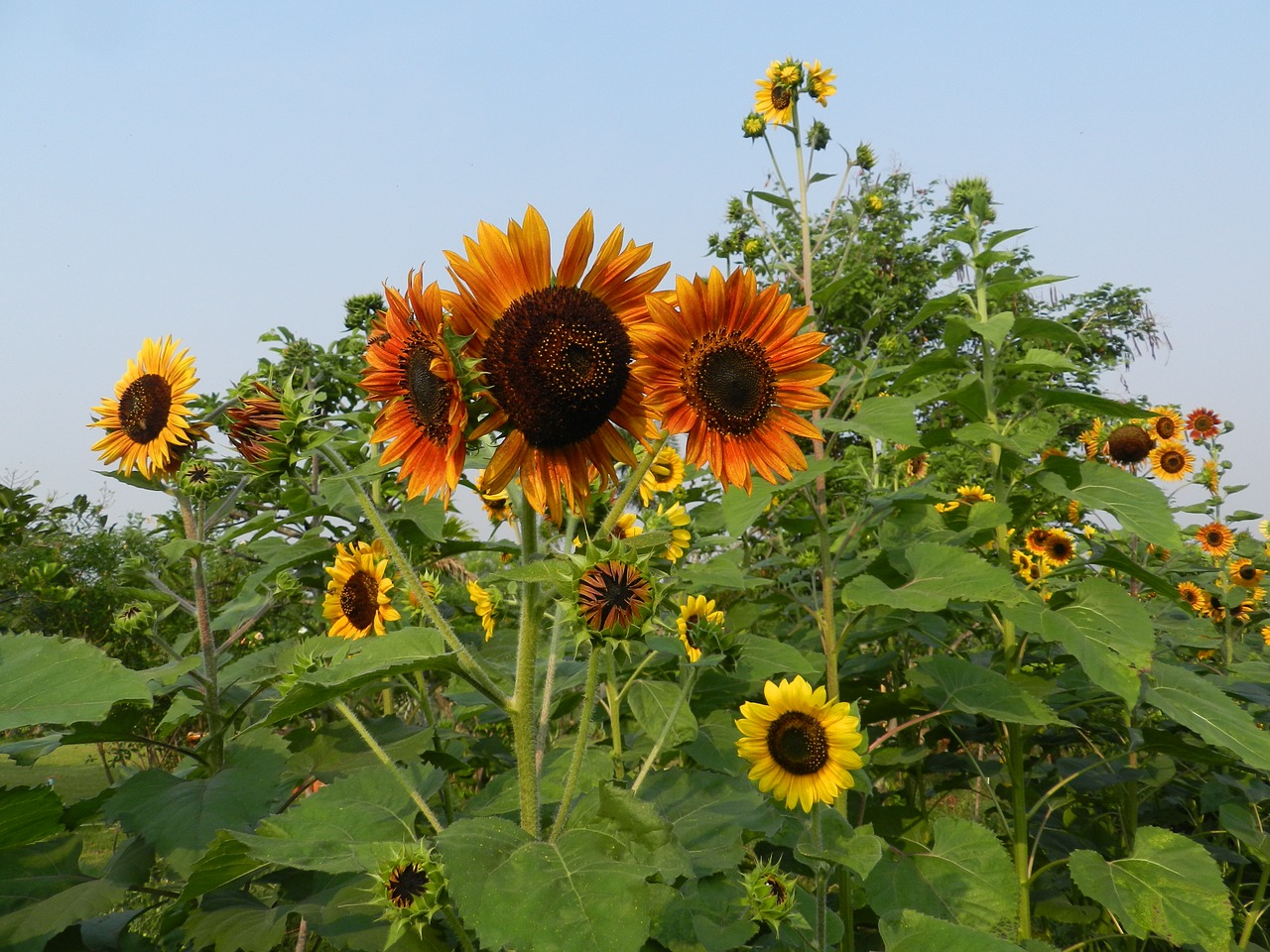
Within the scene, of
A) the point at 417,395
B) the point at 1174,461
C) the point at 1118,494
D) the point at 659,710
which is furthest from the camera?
the point at 1174,461

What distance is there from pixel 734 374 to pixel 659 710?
100 centimetres

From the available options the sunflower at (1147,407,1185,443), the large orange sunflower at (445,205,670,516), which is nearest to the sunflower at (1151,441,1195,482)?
the sunflower at (1147,407,1185,443)

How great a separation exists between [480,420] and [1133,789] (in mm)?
2782

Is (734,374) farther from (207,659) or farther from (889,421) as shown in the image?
(207,659)

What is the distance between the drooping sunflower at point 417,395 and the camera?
4.09 feet

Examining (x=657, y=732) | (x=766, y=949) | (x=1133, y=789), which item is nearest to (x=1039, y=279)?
(x=1133, y=789)

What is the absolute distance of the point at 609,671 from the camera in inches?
80.6

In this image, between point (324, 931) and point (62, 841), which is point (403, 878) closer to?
point (324, 931)

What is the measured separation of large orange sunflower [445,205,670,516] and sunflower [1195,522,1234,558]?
5.23 m

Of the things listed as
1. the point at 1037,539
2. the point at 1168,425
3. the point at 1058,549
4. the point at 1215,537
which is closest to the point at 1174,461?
the point at 1168,425

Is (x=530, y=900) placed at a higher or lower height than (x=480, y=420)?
lower

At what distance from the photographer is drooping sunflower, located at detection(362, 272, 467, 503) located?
125 cm

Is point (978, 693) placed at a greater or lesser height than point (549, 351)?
lesser

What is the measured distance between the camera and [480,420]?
1.30 meters
